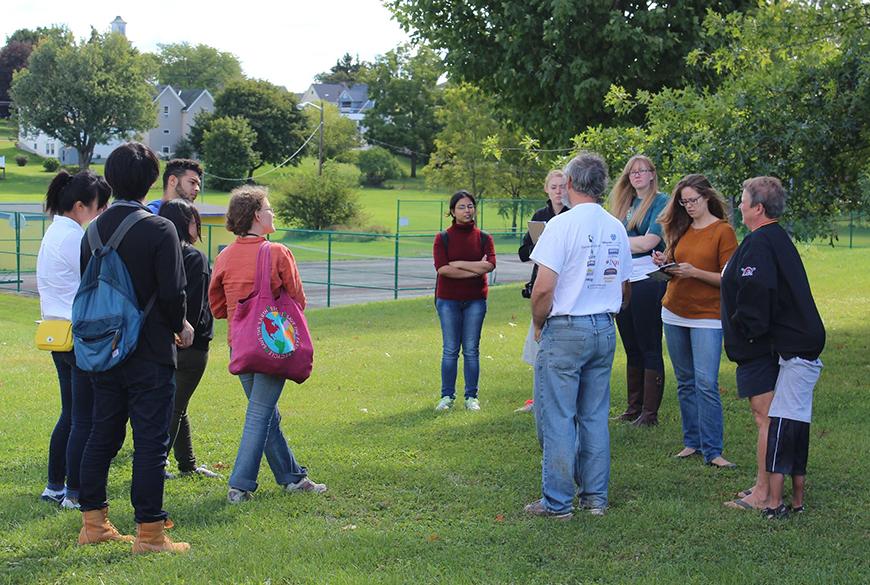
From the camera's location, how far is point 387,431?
26.8 ft

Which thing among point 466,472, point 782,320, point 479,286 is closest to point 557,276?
point 782,320

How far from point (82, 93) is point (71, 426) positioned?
282ft

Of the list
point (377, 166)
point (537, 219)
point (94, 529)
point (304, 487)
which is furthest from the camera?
point (377, 166)

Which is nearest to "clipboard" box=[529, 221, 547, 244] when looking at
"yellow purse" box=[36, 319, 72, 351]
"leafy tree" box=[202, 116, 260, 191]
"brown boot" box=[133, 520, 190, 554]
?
"yellow purse" box=[36, 319, 72, 351]

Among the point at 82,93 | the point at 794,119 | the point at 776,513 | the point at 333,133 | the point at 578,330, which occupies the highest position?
the point at 82,93

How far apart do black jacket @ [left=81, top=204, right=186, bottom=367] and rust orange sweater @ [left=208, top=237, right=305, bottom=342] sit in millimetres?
816

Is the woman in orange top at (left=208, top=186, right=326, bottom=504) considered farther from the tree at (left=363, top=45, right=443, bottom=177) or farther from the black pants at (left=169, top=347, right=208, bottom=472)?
the tree at (left=363, top=45, right=443, bottom=177)

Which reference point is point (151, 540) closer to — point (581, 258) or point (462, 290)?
point (581, 258)

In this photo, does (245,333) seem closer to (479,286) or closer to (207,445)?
(207,445)

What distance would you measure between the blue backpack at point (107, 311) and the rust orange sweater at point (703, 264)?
3582 mm

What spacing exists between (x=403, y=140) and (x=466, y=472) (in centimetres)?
8791

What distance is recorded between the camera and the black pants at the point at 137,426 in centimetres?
504

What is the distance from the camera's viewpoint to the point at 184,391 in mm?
6551

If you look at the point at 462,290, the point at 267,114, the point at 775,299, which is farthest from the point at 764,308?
the point at 267,114
